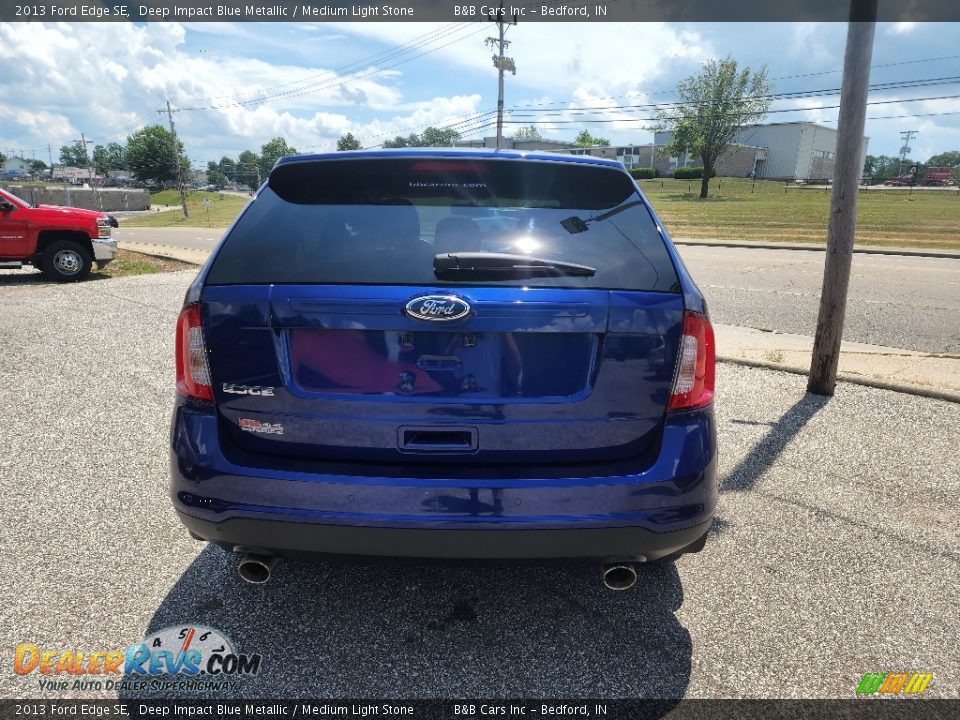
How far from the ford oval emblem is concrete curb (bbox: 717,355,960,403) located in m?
5.02

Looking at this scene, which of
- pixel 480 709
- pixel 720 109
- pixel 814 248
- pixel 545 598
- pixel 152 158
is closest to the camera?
pixel 480 709

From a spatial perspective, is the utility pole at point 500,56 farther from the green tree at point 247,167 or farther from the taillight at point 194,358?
the green tree at point 247,167

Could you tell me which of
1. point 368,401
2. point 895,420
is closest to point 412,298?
point 368,401

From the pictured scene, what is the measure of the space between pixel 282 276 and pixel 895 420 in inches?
190

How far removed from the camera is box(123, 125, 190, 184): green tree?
12300 centimetres

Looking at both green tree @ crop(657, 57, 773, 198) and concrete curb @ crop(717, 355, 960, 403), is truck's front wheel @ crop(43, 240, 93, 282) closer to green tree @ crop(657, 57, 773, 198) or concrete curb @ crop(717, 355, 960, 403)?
concrete curb @ crop(717, 355, 960, 403)

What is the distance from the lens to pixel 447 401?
211 centimetres

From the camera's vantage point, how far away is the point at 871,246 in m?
23.8

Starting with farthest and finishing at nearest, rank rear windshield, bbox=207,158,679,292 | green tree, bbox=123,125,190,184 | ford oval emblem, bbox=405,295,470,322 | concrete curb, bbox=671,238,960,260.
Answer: green tree, bbox=123,125,190,184, concrete curb, bbox=671,238,960,260, rear windshield, bbox=207,158,679,292, ford oval emblem, bbox=405,295,470,322

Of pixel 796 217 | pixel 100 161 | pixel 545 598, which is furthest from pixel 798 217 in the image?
pixel 100 161

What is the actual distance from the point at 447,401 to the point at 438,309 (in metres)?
0.30

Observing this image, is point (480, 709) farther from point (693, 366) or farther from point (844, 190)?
point (844, 190)

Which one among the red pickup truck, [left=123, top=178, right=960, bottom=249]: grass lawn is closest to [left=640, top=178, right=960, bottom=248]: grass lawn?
[left=123, top=178, right=960, bottom=249]: grass lawn
